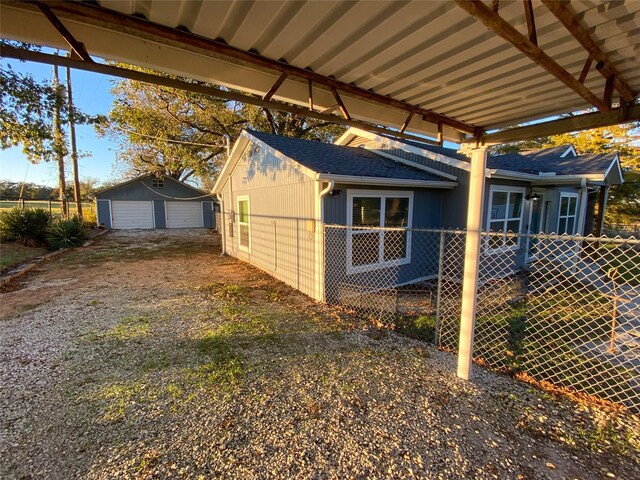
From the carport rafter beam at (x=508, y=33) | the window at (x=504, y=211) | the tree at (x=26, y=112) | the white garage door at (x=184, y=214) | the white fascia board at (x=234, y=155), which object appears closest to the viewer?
the carport rafter beam at (x=508, y=33)

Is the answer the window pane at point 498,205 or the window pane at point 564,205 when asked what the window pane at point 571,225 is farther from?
the window pane at point 498,205

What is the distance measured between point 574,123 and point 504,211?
5699 millimetres

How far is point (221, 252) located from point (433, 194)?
7938 mm

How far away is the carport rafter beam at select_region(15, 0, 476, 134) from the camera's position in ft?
→ 5.38

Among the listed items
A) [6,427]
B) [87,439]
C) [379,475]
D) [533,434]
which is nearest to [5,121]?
[6,427]

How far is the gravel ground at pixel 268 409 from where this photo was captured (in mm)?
1970

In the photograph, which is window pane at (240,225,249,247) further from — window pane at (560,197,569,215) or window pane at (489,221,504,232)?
window pane at (560,197,569,215)

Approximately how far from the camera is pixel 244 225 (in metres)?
9.47

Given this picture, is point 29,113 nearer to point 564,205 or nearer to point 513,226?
point 513,226

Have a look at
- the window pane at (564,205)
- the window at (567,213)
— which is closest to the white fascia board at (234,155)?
the window at (567,213)

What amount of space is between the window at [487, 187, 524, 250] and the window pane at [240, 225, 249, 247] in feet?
22.5

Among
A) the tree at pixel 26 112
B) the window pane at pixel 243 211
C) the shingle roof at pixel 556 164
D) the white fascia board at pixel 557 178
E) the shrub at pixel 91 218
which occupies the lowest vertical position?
the shrub at pixel 91 218

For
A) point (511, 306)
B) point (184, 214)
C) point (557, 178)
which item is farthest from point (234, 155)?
point (184, 214)

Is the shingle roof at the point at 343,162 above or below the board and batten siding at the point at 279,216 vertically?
above
